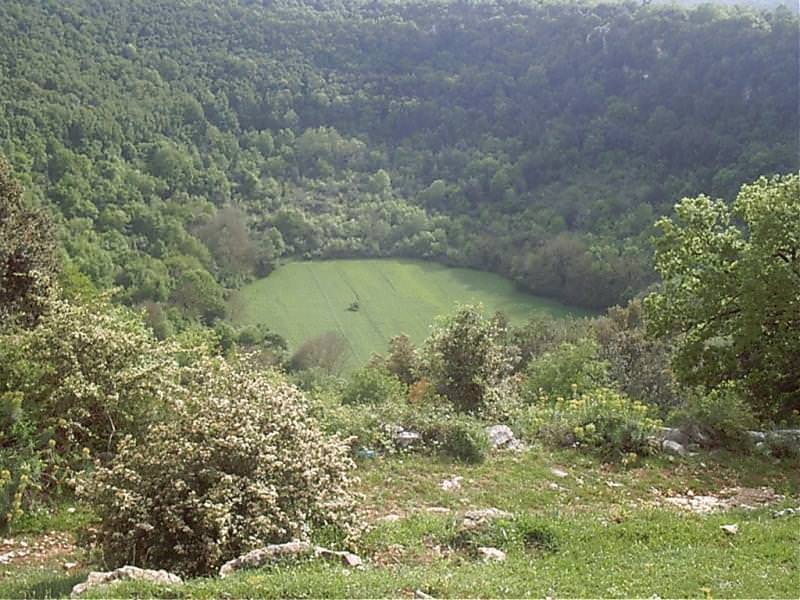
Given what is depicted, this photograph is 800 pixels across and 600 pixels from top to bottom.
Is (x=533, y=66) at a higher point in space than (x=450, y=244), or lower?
higher

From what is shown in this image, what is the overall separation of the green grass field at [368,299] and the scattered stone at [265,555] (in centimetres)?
4381

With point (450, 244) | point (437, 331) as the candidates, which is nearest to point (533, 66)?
point (450, 244)

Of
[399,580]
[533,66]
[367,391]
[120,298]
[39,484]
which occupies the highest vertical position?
[533,66]

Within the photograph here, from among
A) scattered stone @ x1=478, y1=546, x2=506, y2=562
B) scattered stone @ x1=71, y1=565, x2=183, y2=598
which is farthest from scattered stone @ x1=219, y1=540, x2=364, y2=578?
scattered stone @ x1=478, y1=546, x2=506, y2=562

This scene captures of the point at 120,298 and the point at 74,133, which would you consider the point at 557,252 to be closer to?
the point at 120,298

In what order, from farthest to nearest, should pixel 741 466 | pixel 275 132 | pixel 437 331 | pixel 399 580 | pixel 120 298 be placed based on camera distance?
pixel 275 132, pixel 120 298, pixel 437 331, pixel 741 466, pixel 399 580

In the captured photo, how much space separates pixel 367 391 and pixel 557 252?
1672 inches

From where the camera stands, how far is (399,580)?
6.48 metres

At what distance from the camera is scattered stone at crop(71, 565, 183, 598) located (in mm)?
6359

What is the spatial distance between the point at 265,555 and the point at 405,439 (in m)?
5.26

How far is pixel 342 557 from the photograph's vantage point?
714cm

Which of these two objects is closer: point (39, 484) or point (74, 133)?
point (39, 484)

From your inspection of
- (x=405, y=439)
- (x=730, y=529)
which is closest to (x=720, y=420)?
(x=405, y=439)

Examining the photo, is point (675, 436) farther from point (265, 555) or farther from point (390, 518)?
point (265, 555)
